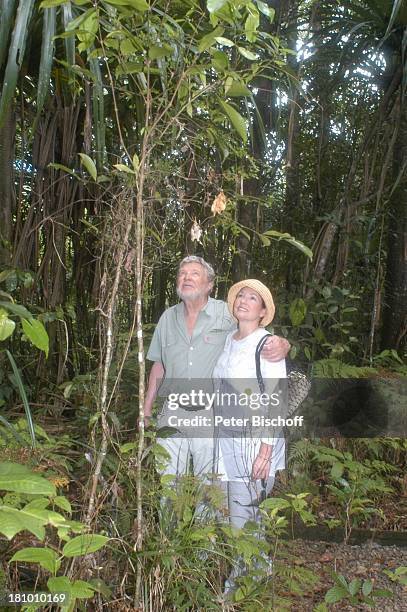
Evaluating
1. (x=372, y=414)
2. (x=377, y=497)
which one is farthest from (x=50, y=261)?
(x=377, y=497)

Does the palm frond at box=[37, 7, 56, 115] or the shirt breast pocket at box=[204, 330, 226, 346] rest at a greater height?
the palm frond at box=[37, 7, 56, 115]

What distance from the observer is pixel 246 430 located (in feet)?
7.10

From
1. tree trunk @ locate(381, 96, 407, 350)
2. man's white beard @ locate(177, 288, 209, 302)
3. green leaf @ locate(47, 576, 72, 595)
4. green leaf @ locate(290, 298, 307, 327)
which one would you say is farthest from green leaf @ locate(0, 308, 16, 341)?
tree trunk @ locate(381, 96, 407, 350)

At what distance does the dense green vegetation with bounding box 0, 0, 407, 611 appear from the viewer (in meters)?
1.68

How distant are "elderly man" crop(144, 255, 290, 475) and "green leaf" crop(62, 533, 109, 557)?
82 cm

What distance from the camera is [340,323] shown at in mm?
3330

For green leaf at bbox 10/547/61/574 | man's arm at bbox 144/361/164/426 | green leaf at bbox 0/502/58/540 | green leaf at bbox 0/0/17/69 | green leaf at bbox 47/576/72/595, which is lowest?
green leaf at bbox 47/576/72/595

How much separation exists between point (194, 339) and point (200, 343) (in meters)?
0.03

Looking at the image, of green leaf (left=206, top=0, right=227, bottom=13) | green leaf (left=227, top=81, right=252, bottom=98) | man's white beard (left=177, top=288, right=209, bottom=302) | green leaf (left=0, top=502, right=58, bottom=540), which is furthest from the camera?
man's white beard (left=177, top=288, right=209, bottom=302)

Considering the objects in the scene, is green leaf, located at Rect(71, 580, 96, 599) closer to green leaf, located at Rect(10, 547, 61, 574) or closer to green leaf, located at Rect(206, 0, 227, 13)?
green leaf, located at Rect(10, 547, 61, 574)

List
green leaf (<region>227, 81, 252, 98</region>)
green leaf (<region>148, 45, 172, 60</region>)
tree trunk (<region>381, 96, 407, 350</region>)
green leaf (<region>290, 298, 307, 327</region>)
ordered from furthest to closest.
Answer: tree trunk (<region>381, 96, 407, 350</region>) < green leaf (<region>290, 298, 307, 327</region>) < green leaf (<region>227, 81, 252, 98</region>) < green leaf (<region>148, 45, 172, 60</region>)

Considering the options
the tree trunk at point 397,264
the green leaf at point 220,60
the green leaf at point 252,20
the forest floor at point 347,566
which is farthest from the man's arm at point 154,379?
the tree trunk at point 397,264

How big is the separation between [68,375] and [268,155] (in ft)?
6.26

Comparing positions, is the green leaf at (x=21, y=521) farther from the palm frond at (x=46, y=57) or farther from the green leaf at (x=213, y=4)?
the palm frond at (x=46, y=57)
